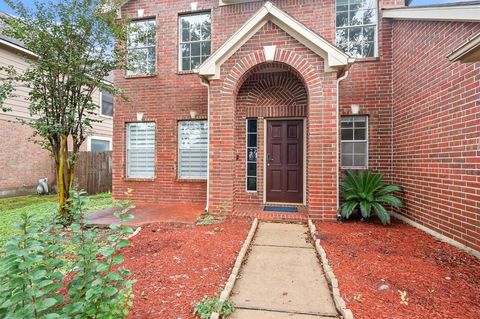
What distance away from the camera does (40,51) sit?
5.07 metres

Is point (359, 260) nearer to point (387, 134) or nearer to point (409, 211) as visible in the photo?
point (409, 211)

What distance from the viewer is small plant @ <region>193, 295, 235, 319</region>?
241 cm

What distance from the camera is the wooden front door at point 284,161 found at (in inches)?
267

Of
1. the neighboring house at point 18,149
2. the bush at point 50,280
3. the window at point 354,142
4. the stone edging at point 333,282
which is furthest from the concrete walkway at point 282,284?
the neighboring house at point 18,149

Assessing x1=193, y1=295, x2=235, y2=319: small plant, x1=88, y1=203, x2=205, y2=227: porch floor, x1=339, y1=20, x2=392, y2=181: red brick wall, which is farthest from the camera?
x1=339, y1=20, x2=392, y2=181: red brick wall

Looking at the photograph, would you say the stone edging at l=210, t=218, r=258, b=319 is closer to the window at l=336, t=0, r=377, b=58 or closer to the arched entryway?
the arched entryway

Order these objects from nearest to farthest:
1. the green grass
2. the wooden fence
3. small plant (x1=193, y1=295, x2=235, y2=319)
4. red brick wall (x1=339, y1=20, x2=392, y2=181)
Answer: small plant (x1=193, y1=295, x2=235, y2=319) < the green grass < red brick wall (x1=339, y1=20, x2=392, y2=181) < the wooden fence

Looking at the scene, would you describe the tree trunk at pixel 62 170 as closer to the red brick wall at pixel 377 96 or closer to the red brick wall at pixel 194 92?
the red brick wall at pixel 194 92

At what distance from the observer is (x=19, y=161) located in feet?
34.6

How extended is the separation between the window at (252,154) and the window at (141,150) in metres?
3.06

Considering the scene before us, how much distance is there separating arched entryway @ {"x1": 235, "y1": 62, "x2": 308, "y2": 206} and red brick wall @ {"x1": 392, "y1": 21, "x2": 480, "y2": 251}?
7.49ft

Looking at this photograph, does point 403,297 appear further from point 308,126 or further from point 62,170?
point 62,170

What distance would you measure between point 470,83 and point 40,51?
25.0 feet

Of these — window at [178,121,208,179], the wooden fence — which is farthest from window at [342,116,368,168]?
the wooden fence
